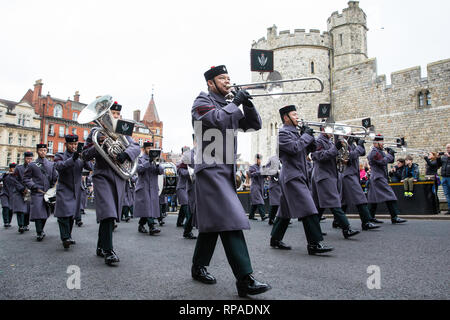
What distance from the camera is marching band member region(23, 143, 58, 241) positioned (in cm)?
754

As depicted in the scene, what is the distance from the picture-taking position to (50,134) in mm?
54312

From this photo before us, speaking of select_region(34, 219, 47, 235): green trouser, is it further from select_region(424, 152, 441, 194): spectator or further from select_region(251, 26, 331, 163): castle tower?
select_region(251, 26, 331, 163): castle tower

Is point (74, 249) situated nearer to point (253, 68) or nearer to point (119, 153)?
point (119, 153)

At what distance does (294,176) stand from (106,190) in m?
2.92

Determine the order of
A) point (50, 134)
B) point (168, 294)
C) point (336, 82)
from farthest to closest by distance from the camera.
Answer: point (50, 134) < point (336, 82) < point (168, 294)

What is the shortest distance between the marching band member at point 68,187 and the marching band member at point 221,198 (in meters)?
3.57

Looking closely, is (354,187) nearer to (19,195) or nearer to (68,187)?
(68,187)

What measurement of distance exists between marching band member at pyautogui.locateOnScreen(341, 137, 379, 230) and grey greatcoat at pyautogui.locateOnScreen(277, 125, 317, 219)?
267 centimetres

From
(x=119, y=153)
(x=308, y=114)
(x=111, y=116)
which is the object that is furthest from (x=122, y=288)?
(x=308, y=114)

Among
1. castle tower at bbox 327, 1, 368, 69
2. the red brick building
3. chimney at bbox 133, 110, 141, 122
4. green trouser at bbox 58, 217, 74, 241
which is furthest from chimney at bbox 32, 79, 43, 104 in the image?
green trouser at bbox 58, 217, 74, 241

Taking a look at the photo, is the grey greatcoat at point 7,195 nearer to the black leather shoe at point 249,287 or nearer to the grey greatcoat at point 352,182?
the grey greatcoat at point 352,182

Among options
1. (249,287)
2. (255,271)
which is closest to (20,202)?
(255,271)
